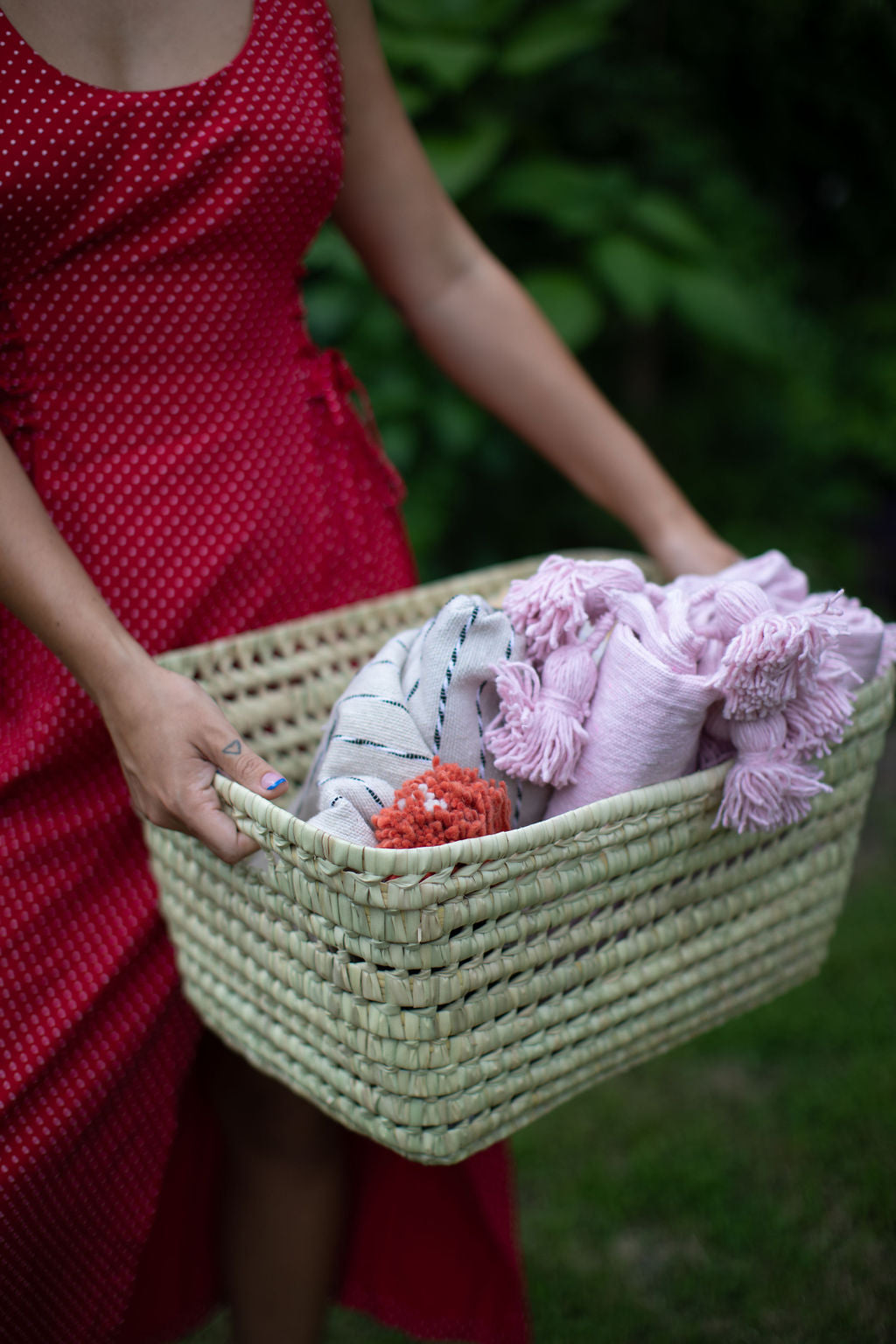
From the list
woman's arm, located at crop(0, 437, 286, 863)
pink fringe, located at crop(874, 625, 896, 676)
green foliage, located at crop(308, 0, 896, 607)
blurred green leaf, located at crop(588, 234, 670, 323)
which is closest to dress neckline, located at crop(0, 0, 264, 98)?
woman's arm, located at crop(0, 437, 286, 863)

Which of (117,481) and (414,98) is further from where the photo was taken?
(414,98)

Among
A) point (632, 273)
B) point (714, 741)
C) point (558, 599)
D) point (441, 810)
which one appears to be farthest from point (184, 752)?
point (632, 273)

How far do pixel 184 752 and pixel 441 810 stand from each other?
0.18 meters

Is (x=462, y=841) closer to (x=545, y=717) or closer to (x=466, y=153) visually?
(x=545, y=717)

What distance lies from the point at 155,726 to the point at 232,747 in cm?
5

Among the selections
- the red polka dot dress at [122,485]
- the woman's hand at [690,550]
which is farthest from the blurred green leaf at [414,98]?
the woman's hand at [690,550]

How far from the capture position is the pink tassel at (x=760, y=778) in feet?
2.67

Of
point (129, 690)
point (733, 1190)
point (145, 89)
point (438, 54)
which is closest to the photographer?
point (129, 690)

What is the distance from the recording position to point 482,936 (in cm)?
72

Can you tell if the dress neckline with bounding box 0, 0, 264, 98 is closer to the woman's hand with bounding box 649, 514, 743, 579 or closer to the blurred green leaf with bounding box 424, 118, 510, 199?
the woman's hand with bounding box 649, 514, 743, 579

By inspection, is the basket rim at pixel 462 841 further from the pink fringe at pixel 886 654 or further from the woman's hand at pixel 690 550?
the woman's hand at pixel 690 550

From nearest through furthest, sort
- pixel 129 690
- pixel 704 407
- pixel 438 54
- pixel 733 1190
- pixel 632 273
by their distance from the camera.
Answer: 1. pixel 129 690
2. pixel 733 1190
3. pixel 438 54
4. pixel 632 273
5. pixel 704 407

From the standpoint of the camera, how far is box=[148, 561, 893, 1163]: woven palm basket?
0.71 metres

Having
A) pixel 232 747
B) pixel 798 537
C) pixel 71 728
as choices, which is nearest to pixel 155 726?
pixel 232 747
